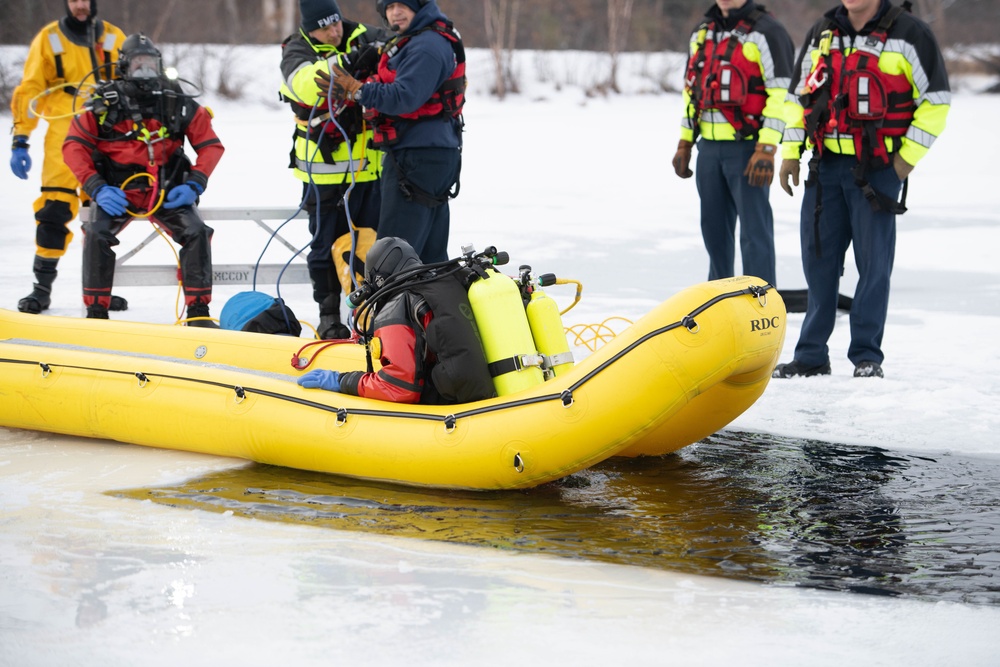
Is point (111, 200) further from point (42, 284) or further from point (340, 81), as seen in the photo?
point (340, 81)

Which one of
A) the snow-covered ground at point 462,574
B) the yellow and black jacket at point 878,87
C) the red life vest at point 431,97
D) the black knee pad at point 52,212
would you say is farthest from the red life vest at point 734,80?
the black knee pad at point 52,212

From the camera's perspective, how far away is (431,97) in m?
5.25

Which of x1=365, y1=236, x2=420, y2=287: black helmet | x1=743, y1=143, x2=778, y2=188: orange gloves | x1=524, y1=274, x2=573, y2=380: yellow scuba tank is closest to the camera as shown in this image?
x1=524, y1=274, x2=573, y2=380: yellow scuba tank

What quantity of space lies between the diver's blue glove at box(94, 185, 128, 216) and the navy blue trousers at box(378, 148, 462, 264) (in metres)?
1.38

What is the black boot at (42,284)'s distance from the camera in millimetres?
6441

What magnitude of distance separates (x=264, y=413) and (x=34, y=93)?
339cm

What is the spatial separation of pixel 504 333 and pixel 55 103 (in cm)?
398

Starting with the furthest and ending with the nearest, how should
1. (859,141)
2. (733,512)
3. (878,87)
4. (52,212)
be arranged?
1. (52,212)
2. (859,141)
3. (878,87)
4. (733,512)

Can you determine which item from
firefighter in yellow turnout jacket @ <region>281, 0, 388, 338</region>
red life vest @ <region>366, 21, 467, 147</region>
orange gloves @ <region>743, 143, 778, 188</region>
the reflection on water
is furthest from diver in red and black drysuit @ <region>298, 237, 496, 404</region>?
orange gloves @ <region>743, 143, 778, 188</region>

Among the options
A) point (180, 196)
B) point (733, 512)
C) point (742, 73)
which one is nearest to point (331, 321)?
point (180, 196)

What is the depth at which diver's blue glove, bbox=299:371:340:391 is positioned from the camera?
412 centimetres

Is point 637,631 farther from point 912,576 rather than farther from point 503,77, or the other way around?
point 503,77

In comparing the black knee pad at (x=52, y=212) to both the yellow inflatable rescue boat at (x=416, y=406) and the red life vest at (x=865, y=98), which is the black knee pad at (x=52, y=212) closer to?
the yellow inflatable rescue boat at (x=416, y=406)

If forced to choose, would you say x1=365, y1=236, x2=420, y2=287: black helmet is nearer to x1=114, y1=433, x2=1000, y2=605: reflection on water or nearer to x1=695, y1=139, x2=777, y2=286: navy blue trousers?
x1=114, y1=433, x2=1000, y2=605: reflection on water
